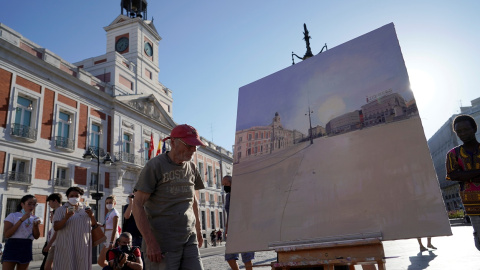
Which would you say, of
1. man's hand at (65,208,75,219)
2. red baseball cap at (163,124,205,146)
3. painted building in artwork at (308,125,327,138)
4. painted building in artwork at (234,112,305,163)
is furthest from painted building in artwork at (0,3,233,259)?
painted building in artwork at (308,125,327,138)

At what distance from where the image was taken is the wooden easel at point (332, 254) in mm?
1909

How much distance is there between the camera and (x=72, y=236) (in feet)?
11.6

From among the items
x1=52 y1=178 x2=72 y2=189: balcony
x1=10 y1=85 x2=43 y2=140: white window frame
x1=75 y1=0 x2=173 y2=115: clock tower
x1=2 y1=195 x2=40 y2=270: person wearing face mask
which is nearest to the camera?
x1=2 y1=195 x2=40 y2=270: person wearing face mask

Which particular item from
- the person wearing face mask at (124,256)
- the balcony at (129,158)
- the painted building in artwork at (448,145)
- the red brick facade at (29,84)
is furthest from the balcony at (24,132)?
the painted building in artwork at (448,145)

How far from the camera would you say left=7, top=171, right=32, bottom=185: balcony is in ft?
45.0

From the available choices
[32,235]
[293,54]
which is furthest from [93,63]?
[32,235]

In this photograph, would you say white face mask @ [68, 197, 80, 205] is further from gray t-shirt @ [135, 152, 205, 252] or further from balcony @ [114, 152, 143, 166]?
balcony @ [114, 152, 143, 166]

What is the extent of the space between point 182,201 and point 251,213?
27.5 inches

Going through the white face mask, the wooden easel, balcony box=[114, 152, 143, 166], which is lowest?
the wooden easel

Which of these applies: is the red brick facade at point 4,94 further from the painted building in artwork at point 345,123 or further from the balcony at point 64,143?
the painted building in artwork at point 345,123

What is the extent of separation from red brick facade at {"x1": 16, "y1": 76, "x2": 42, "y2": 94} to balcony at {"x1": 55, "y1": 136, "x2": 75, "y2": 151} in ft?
8.38

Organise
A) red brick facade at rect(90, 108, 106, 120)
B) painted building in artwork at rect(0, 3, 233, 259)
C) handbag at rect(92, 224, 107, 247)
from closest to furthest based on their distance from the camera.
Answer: handbag at rect(92, 224, 107, 247) < painted building in artwork at rect(0, 3, 233, 259) < red brick facade at rect(90, 108, 106, 120)

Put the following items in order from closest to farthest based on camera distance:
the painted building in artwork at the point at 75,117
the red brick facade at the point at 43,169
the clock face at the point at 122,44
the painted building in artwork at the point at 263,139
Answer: the painted building in artwork at the point at 263,139 < the painted building in artwork at the point at 75,117 < the red brick facade at the point at 43,169 < the clock face at the point at 122,44

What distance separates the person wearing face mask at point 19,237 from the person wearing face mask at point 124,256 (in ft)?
4.80
